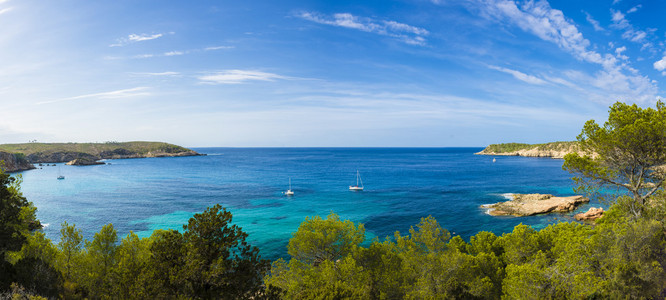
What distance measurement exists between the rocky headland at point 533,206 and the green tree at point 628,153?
38755 millimetres

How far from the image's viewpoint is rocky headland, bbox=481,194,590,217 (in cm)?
5947

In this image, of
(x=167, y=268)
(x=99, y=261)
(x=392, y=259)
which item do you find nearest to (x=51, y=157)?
(x=99, y=261)

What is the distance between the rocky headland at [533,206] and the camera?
5947 centimetres

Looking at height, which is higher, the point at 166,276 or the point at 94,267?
the point at 166,276

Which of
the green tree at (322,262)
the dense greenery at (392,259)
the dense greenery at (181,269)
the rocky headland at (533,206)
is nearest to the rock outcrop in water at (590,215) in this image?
the rocky headland at (533,206)

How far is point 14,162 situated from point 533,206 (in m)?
200

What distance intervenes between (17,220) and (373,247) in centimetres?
2650

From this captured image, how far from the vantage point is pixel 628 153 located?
71.8 feet

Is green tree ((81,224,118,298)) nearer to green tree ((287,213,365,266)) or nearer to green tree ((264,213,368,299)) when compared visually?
green tree ((264,213,368,299))

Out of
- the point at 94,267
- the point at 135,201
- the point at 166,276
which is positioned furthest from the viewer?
the point at 135,201

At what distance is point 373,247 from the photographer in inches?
1032

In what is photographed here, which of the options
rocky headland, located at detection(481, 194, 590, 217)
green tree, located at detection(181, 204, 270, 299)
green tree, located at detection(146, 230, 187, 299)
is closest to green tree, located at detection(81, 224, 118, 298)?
green tree, located at detection(146, 230, 187, 299)

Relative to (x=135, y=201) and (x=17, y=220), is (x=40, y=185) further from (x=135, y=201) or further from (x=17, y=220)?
(x=17, y=220)

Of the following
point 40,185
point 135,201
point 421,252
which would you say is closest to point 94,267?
point 421,252
